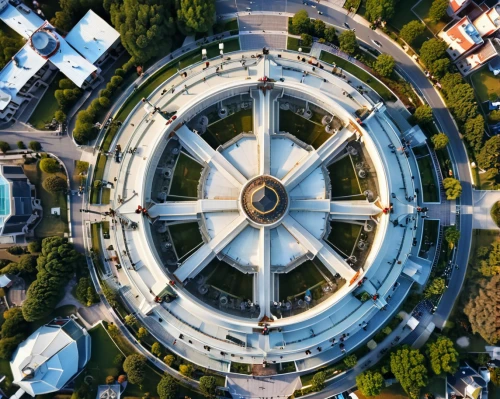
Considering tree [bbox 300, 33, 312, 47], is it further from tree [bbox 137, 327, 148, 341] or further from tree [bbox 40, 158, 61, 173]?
tree [bbox 137, 327, 148, 341]

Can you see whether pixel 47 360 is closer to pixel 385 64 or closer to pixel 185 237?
pixel 185 237

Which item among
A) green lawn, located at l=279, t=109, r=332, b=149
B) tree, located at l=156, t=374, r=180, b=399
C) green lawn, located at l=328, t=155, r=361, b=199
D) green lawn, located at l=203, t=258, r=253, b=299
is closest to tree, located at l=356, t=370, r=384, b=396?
green lawn, located at l=203, t=258, r=253, b=299

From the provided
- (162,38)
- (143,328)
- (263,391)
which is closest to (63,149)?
(162,38)

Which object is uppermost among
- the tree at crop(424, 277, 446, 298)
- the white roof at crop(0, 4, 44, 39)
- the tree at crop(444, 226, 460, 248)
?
the white roof at crop(0, 4, 44, 39)

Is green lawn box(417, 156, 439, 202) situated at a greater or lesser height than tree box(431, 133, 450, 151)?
lesser

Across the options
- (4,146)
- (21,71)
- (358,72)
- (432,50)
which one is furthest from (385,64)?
(4,146)

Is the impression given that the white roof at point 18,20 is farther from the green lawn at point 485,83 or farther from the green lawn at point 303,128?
the green lawn at point 485,83

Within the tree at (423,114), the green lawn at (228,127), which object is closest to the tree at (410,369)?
the tree at (423,114)
